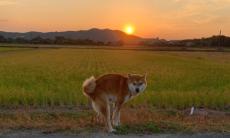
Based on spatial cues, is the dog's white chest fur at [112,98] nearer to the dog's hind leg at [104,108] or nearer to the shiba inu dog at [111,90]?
the shiba inu dog at [111,90]

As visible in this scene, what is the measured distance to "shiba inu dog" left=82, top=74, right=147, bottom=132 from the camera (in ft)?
35.9

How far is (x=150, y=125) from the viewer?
1090 centimetres

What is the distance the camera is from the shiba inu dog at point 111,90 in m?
11.0

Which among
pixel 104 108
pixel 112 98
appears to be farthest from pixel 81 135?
pixel 112 98

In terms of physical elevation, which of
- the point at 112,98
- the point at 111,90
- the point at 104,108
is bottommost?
the point at 104,108

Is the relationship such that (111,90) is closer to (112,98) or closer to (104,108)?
(112,98)

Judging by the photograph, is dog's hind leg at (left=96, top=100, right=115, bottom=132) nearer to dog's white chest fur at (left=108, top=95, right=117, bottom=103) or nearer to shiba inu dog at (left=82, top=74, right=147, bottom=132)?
shiba inu dog at (left=82, top=74, right=147, bottom=132)

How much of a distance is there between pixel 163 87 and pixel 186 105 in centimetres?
571

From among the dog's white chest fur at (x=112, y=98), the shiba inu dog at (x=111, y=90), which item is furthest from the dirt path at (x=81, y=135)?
the dog's white chest fur at (x=112, y=98)

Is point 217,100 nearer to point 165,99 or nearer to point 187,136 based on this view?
point 165,99

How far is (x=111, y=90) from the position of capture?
439 inches

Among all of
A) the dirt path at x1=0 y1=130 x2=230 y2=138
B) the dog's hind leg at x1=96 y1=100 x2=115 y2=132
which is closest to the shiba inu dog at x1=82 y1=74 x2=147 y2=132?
the dog's hind leg at x1=96 y1=100 x2=115 y2=132

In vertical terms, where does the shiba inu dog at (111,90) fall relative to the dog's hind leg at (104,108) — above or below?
above

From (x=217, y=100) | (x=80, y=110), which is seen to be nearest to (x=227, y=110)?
(x=217, y=100)
